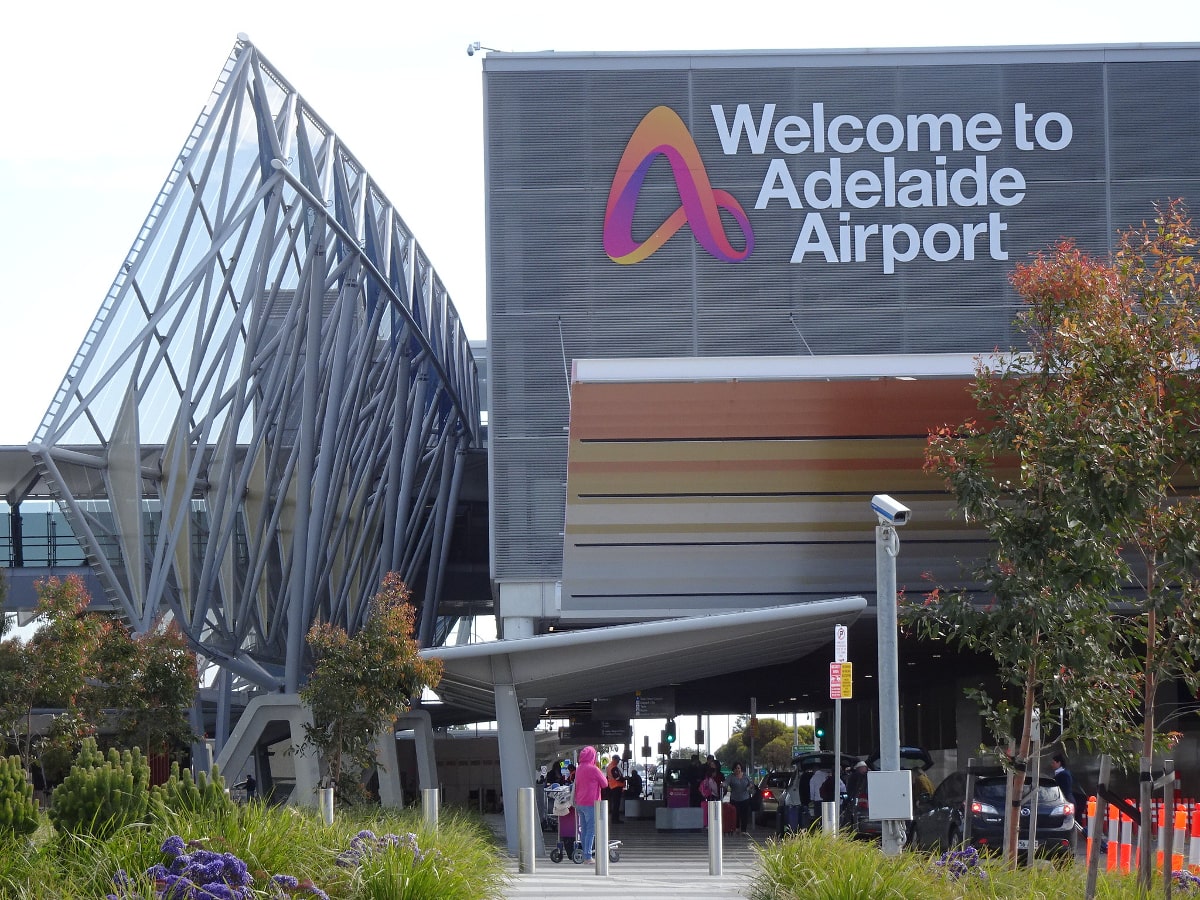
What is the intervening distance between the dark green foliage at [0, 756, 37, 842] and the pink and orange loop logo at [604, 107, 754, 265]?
23323 millimetres

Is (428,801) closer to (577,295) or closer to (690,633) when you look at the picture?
(690,633)

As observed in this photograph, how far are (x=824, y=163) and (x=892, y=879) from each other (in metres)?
25.3

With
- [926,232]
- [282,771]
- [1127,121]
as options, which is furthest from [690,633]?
[282,771]

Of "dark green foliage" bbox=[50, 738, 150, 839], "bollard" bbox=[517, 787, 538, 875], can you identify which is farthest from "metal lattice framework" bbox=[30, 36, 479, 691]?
"dark green foliage" bbox=[50, 738, 150, 839]

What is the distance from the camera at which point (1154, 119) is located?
34.7 meters

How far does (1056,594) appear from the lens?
1332 centimetres

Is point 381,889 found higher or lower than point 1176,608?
lower

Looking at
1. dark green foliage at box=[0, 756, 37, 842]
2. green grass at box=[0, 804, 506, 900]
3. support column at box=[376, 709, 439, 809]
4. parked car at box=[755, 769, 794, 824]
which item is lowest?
parked car at box=[755, 769, 794, 824]

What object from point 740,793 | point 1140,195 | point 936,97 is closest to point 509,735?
point 740,793

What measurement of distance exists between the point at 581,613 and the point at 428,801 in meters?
14.5

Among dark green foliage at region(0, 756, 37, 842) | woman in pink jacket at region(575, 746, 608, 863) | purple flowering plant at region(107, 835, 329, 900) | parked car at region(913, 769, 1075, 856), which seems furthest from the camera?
parked car at region(913, 769, 1075, 856)

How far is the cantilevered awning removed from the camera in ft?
81.4

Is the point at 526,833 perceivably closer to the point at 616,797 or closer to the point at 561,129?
the point at 561,129

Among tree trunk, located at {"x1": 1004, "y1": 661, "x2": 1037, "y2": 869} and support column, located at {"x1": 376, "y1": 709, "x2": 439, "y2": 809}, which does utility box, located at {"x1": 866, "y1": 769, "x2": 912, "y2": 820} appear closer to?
tree trunk, located at {"x1": 1004, "y1": 661, "x2": 1037, "y2": 869}
